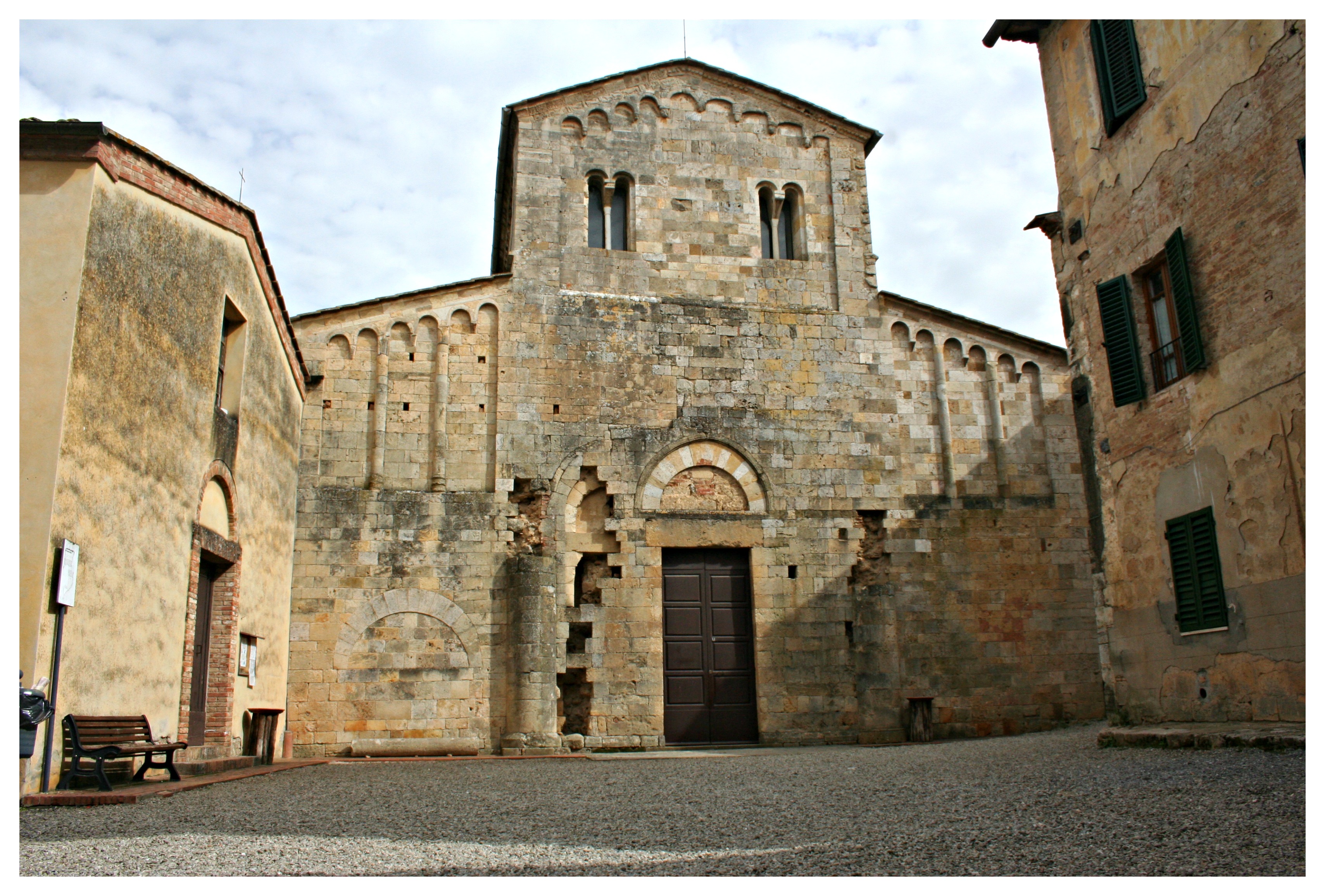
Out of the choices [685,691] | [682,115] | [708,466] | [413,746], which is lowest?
[413,746]

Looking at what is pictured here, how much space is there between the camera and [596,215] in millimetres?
16078

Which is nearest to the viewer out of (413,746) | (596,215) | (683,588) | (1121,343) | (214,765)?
(214,765)

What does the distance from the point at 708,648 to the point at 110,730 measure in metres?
8.35

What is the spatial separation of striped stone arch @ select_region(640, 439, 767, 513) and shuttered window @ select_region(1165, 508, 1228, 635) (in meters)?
6.59

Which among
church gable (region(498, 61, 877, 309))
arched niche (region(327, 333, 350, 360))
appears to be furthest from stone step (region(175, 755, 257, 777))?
Result: church gable (region(498, 61, 877, 309))

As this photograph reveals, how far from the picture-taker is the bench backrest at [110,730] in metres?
7.32

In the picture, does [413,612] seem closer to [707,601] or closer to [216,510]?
[216,510]

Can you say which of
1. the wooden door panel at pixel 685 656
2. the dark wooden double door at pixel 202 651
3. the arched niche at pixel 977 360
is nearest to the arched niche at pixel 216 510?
the dark wooden double door at pixel 202 651

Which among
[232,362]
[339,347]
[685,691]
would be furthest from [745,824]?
[339,347]

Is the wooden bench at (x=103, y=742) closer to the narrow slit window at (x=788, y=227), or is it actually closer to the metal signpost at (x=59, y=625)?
the metal signpost at (x=59, y=625)

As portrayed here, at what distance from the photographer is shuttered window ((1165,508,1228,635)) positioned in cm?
855

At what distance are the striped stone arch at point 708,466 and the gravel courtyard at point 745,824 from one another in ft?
20.5

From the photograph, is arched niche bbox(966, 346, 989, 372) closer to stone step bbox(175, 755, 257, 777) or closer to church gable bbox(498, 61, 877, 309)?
church gable bbox(498, 61, 877, 309)

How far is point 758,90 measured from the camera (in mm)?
16891
